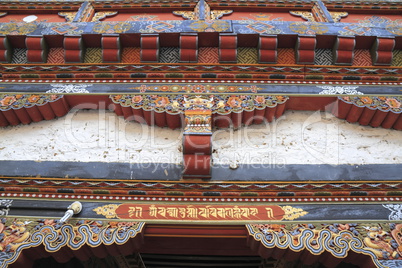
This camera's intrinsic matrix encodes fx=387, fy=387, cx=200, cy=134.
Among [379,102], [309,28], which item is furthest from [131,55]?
[379,102]

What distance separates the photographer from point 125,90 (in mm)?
4535

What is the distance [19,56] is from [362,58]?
4.30m

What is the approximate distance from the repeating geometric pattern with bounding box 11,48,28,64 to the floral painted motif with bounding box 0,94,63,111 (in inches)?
22.6

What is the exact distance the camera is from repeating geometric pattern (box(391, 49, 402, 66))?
→ 4.81 meters

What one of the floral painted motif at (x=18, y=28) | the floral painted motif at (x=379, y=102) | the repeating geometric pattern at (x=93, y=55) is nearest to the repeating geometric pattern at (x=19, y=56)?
the floral painted motif at (x=18, y=28)

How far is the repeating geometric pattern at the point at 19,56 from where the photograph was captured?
4859 millimetres

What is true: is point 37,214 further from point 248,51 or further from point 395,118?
point 395,118

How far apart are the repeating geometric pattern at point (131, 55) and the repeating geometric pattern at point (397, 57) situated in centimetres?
316

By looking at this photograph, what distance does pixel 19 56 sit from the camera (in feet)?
16.0

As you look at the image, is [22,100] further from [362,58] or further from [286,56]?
[362,58]

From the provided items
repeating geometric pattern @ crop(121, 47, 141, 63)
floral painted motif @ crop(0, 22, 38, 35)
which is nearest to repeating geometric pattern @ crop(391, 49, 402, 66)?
repeating geometric pattern @ crop(121, 47, 141, 63)

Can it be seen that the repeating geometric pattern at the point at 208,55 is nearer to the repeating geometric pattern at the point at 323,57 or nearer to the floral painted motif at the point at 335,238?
the repeating geometric pattern at the point at 323,57

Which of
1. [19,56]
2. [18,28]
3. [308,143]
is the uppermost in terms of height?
[18,28]

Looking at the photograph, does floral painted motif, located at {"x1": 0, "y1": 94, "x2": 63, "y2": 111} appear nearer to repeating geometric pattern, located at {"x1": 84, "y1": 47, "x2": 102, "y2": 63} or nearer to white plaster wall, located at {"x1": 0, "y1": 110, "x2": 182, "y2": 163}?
white plaster wall, located at {"x1": 0, "y1": 110, "x2": 182, "y2": 163}
